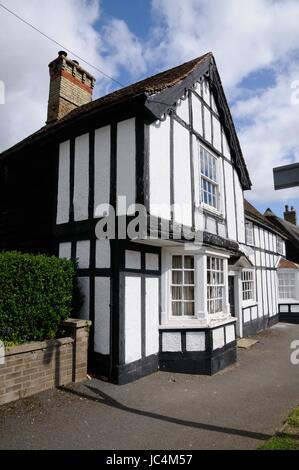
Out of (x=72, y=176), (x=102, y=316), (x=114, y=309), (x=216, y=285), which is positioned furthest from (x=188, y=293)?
(x=72, y=176)

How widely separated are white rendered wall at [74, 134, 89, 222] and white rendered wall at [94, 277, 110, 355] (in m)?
1.62

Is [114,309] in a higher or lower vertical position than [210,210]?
lower

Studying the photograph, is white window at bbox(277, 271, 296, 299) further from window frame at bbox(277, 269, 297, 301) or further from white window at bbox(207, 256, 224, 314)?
white window at bbox(207, 256, 224, 314)

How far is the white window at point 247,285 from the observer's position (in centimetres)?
1275

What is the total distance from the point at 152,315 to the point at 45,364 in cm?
245

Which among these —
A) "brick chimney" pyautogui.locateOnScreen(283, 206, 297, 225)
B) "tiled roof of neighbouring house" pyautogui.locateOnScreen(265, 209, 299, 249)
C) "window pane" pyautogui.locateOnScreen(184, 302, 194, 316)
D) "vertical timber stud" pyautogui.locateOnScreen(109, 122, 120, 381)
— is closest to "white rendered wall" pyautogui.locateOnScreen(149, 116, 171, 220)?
"vertical timber stud" pyautogui.locateOnScreen(109, 122, 120, 381)

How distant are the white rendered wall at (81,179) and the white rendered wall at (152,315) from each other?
2.11 metres

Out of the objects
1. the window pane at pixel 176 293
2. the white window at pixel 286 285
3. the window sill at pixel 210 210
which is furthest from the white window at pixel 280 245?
the window pane at pixel 176 293

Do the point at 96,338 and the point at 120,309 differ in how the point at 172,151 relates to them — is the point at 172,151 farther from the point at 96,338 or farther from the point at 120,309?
the point at 96,338

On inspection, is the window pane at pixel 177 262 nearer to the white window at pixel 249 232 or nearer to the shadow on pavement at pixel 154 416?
the shadow on pavement at pixel 154 416

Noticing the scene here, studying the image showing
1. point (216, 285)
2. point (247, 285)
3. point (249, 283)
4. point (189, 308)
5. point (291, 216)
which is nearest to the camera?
point (189, 308)

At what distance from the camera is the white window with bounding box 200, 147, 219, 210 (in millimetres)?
8766

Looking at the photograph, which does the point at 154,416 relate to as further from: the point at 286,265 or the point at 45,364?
the point at 286,265

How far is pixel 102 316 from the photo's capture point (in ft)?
21.9
